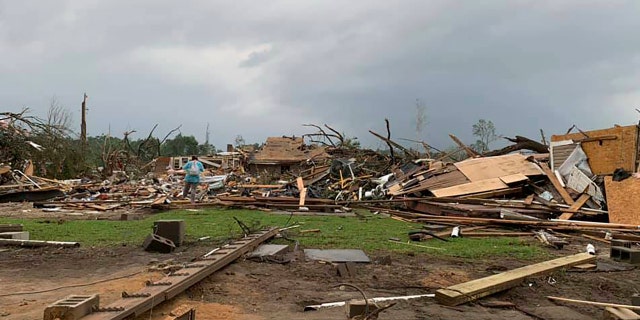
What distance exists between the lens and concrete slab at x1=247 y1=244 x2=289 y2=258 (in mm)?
6359

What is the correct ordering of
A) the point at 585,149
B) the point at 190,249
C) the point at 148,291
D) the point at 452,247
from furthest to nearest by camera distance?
the point at 585,149
the point at 452,247
the point at 190,249
the point at 148,291

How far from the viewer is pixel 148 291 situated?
397 centimetres

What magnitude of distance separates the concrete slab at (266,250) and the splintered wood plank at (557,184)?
327 inches

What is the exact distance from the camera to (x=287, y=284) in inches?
203

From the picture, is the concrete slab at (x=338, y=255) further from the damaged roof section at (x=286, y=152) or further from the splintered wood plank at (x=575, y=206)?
A: the damaged roof section at (x=286, y=152)

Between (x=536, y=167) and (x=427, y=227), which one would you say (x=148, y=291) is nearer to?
(x=427, y=227)

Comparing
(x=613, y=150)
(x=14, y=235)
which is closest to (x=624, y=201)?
(x=613, y=150)

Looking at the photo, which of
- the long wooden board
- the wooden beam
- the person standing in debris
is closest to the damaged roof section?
the person standing in debris

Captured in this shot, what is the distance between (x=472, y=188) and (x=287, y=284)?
922cm

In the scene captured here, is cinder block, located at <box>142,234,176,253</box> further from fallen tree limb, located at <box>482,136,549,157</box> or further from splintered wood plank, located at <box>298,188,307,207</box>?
fallen tree limb, located at <box>482,136,549,157</box>

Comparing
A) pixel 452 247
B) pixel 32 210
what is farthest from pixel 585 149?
pixel 32 210

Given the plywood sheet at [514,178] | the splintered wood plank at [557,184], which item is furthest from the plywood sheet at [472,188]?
the splintered wood plank at [557,184]

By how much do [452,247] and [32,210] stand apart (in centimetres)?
1253

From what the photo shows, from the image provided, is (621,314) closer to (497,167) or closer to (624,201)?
(624,201)
